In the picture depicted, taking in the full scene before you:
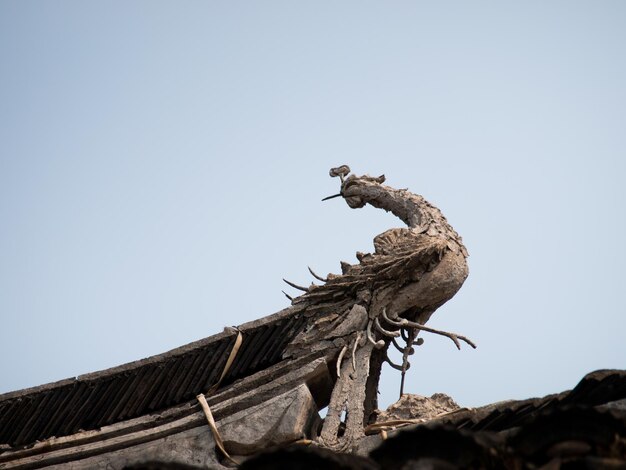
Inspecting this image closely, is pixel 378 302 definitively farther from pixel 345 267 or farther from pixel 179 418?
pixel 179 418

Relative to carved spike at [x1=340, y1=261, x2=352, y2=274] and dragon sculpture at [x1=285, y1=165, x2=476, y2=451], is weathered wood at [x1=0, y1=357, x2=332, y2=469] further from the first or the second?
carved spike at [x1=340, y1=261, x2=352, y2=274]

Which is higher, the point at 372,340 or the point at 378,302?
the point at 378,302

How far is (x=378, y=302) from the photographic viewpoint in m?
7.53

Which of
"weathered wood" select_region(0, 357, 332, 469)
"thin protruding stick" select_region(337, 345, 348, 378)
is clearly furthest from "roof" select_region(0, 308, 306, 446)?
"thin protruding stick" select_region(337, 345, 348, 378)

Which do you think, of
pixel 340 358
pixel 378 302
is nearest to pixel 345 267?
pixel 378 302

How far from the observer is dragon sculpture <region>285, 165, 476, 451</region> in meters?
7.25

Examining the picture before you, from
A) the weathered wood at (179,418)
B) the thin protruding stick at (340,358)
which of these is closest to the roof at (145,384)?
the weathered wood at (179,418)

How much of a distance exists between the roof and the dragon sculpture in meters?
0.25

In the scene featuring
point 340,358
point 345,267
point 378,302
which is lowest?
point 340,358

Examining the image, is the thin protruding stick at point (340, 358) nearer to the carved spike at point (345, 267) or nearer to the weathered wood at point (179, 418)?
the weathered wood at point (179, 418)

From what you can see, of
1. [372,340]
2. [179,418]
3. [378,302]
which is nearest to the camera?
[179,418]

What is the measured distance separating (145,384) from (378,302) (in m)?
1.86

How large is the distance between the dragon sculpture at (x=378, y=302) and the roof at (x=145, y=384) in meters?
0.25

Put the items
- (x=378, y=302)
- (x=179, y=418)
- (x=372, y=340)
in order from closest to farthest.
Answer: (x=179, y=418) → (x=372, y=340) → (x=378, y=302)
